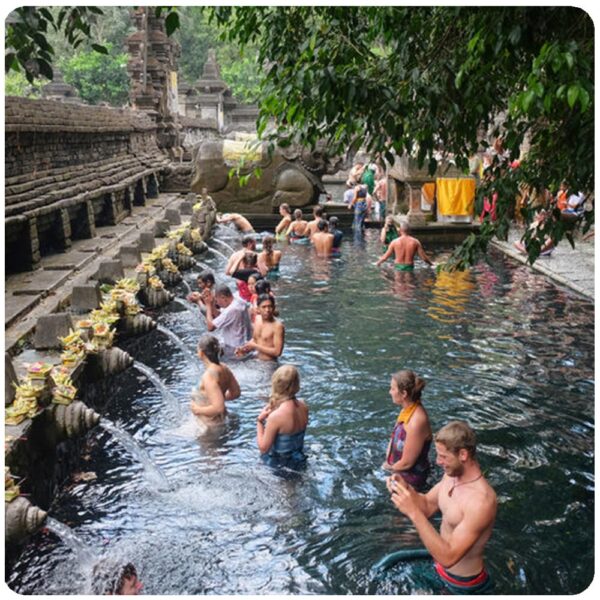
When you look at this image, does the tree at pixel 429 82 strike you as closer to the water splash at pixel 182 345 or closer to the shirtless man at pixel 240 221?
the water splash at pixel 182 345

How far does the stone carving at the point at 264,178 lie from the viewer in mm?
24078

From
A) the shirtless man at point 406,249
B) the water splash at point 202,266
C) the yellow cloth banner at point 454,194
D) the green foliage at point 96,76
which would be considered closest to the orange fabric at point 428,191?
the yellow cloth banner at point 454,194

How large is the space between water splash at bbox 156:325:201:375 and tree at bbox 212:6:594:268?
5.10 meters

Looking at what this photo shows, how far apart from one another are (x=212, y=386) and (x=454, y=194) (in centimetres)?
1342

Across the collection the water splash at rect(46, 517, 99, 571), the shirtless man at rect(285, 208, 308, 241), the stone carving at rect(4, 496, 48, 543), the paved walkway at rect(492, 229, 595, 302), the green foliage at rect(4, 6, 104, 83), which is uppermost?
the green foliage at rect(4, 6, 104, 83)

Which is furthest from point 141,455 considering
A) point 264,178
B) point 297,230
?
point 264,178

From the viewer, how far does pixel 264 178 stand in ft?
79.9

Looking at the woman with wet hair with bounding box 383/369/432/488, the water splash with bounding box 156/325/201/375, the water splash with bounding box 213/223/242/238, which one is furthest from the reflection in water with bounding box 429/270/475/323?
the water splash with bounding box 213/223/242/238

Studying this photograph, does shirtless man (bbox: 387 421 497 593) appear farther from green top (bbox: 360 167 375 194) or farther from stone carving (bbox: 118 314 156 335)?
green top (bbox: 360 167 375 194)

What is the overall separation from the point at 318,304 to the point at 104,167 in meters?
8.08

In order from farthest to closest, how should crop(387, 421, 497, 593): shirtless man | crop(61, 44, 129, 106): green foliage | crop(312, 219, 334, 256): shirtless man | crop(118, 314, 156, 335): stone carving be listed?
crop(61, 44, 129, 106): green foliage → crop(312, 219, 334, 256): shirtless man → crop(118, 314, 156, 335): stone carving → crop(387, 421, 497, 593): shirtless man

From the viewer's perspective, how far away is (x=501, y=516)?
6590 millimetres

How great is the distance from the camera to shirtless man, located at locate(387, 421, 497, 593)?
Answer: 15.3ft

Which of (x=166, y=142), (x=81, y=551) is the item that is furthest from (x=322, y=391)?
(x=166, y=142)
